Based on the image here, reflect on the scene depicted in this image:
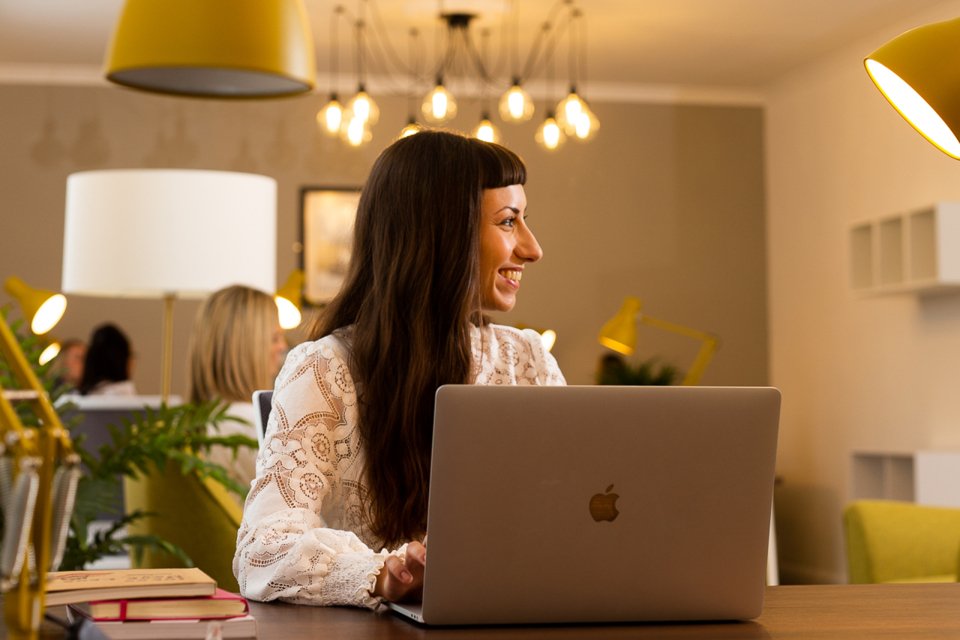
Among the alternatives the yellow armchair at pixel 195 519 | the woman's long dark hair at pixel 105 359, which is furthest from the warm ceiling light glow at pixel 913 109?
the woman's long dark hair at pixel 105 359

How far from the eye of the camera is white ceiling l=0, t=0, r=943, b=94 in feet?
20.9

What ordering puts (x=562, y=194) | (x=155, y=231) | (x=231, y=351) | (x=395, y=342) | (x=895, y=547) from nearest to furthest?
(x=395, y=342) → (x=231, y=351) → (x=155, y=231) → (x=895, y=547) → (x=562, y=194)

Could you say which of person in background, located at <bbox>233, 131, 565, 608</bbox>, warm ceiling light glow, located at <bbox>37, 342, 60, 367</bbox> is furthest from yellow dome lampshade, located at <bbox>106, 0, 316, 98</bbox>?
warm ceiling light glow, located at <bbox>37, 342, 60, 367</bbox>

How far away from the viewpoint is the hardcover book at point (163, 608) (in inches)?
45.7

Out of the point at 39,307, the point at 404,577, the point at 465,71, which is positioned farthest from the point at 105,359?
the point at 404,577

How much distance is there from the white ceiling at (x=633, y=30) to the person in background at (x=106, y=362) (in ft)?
5.31

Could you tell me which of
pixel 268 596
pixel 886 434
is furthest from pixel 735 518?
pixel 886 434

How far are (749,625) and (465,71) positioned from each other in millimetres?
6618

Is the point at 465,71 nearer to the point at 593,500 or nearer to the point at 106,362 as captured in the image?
the point at 106,362

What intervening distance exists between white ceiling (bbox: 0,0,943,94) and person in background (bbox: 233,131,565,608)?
183 inches

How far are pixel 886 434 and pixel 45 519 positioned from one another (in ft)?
20.9

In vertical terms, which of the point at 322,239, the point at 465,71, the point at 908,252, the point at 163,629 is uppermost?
the point at 465,71

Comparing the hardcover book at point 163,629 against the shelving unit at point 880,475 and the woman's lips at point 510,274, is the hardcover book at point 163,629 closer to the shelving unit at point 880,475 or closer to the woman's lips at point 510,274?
the woman's lips at point 510,274

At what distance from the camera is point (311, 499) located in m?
1.65
